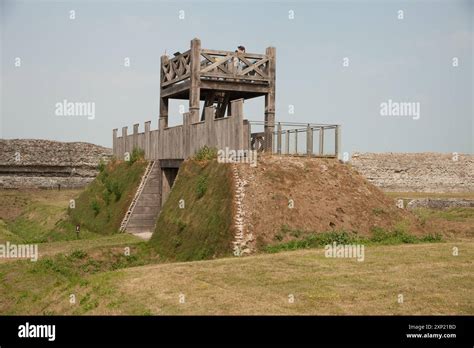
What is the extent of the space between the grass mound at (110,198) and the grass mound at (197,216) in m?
5.39

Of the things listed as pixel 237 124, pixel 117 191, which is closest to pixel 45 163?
pixel 117 191

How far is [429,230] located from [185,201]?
939cm

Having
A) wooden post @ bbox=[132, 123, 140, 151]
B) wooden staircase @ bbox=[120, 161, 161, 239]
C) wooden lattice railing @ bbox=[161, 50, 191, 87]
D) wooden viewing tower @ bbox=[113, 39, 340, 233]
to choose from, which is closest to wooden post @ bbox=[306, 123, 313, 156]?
wooden viewing tower @ bbox=[113, 39, 340, 233]

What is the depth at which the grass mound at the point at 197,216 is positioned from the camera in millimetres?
18250

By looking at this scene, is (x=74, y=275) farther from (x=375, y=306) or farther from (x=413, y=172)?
(x=413, y=172)

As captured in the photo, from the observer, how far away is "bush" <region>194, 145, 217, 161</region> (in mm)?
22031

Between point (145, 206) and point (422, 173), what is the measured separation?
1356 inches

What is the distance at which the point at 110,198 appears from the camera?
30.6 metres

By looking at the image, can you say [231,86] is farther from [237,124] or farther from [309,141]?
[237,124]

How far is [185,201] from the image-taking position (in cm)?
2214

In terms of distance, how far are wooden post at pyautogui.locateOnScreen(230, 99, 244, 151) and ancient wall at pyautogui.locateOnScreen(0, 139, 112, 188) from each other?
40074 mm

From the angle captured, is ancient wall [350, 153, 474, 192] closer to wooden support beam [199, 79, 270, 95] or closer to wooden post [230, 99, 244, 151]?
wooden support beam [199, 79, 270, 95]
